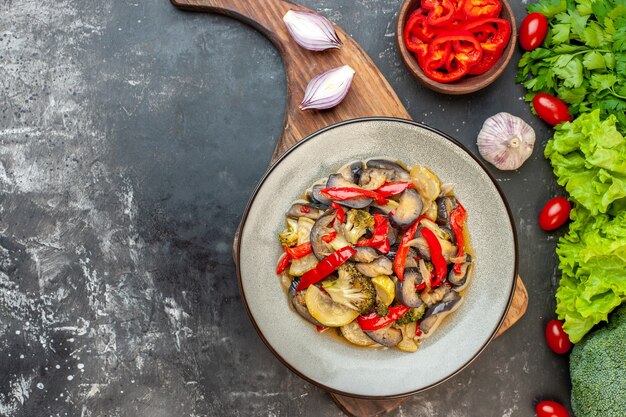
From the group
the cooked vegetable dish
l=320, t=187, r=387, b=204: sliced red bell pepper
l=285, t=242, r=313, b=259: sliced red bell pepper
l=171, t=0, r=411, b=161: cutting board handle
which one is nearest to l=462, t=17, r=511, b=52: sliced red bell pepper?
l=171, t=0, r=411, b=161: cutting board handle

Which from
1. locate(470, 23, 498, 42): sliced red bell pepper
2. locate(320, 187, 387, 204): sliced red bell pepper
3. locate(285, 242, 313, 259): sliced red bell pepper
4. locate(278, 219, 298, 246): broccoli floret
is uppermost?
locate(470, 23, 498, 42): sliced red bell pepper

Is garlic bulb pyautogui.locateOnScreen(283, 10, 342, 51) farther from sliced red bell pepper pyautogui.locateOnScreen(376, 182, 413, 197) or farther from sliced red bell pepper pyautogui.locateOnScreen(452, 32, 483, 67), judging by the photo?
sliced red bell pepper pyautogui.locateOnScreen(376, 182, 413, 197)

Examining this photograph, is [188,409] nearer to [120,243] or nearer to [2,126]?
[120,243]

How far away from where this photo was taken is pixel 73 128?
2.96 metres

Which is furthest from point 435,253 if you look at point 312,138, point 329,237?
point 312,138

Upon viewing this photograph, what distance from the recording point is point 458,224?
2.56 m

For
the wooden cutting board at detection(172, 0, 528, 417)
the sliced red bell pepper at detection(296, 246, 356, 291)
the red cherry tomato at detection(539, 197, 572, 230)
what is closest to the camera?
the sliced red bell pepper at detection(296, 246, 356, 291)

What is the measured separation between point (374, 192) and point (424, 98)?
0.74 metres

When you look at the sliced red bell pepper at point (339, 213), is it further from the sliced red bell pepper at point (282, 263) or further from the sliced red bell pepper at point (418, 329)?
the sliced red bell pepper at point (418, 329)

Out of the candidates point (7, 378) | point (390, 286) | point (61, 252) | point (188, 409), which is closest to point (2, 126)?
point (61, 252)

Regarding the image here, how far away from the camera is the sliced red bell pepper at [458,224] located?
2.54 m

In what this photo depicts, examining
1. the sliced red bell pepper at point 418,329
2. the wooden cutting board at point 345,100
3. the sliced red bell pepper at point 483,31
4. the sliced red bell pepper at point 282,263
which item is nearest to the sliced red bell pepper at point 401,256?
the sliced red bell pepper at point 418,329

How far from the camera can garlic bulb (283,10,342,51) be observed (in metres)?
2.69

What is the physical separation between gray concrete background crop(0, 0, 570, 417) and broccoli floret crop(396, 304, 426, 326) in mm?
712
